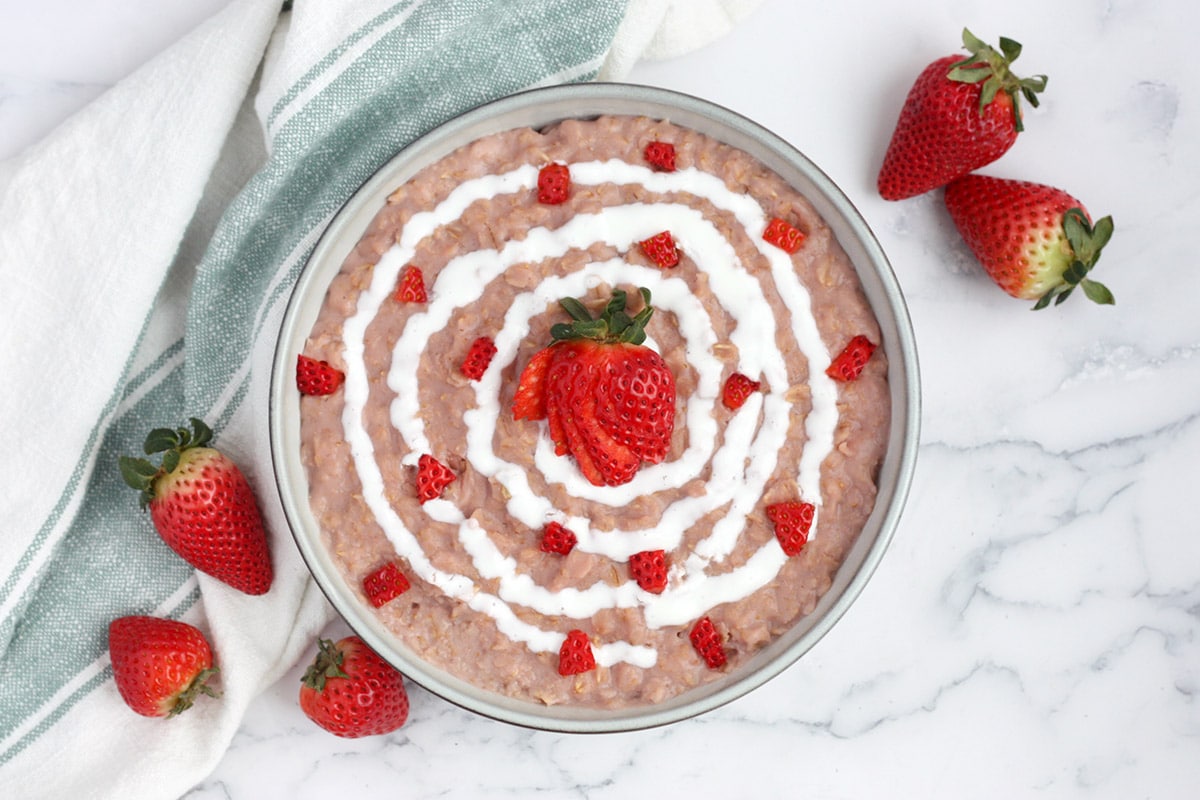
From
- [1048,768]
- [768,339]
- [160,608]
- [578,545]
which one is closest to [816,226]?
[768,339]

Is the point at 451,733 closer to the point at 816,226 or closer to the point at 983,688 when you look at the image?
the point at 983,688

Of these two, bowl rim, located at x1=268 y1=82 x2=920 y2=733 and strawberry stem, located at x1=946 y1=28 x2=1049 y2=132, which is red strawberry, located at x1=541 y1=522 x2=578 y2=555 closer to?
bowl rim, located at x1=268 y1=82 x2=920 y2=733

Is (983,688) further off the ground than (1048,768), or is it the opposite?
(983,688)

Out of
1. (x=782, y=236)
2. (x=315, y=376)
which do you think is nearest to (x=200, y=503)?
(x=315, y=376)

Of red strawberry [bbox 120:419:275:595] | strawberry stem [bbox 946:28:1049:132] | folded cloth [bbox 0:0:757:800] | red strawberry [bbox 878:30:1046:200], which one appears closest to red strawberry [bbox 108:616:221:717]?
folded cloth [bbox 0:0:757:800]

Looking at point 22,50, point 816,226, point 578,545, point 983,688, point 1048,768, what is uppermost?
point 22,50

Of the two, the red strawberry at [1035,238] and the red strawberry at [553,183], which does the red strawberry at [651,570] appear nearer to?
the red strawberry at [553,183]

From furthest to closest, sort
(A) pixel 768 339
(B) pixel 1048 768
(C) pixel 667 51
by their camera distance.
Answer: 1. (B) pixel 1048 768
2. (C) pixel 667 51
3. (A) pixel 768 339
